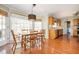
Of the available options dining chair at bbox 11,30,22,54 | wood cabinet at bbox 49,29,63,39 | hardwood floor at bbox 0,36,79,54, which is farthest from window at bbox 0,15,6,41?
wood cabinet at bbox 49,29,63,39

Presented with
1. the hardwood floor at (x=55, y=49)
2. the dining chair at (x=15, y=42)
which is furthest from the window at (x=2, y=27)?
the dining chair at (x=15, y=42)

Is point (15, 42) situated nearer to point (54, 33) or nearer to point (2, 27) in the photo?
point (2, 27)

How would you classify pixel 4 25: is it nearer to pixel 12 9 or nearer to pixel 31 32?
pixel 12 9

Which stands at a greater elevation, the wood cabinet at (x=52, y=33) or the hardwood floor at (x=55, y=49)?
the wood cabinet at (x=52, y=33)

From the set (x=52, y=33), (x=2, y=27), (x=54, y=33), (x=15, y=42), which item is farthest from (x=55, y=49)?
(x=54, y=33)

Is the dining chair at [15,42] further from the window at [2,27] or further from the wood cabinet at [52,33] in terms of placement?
the wood cabinet at [52,33]

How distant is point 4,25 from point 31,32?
116 centimetres

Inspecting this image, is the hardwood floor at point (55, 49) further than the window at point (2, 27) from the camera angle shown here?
No

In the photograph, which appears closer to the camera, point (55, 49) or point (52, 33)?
point (55, 49)

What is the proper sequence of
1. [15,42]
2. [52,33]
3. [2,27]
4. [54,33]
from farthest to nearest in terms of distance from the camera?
[54,33] → [52,33] → [2,27] → [15,42]

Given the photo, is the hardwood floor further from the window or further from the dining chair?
the window
